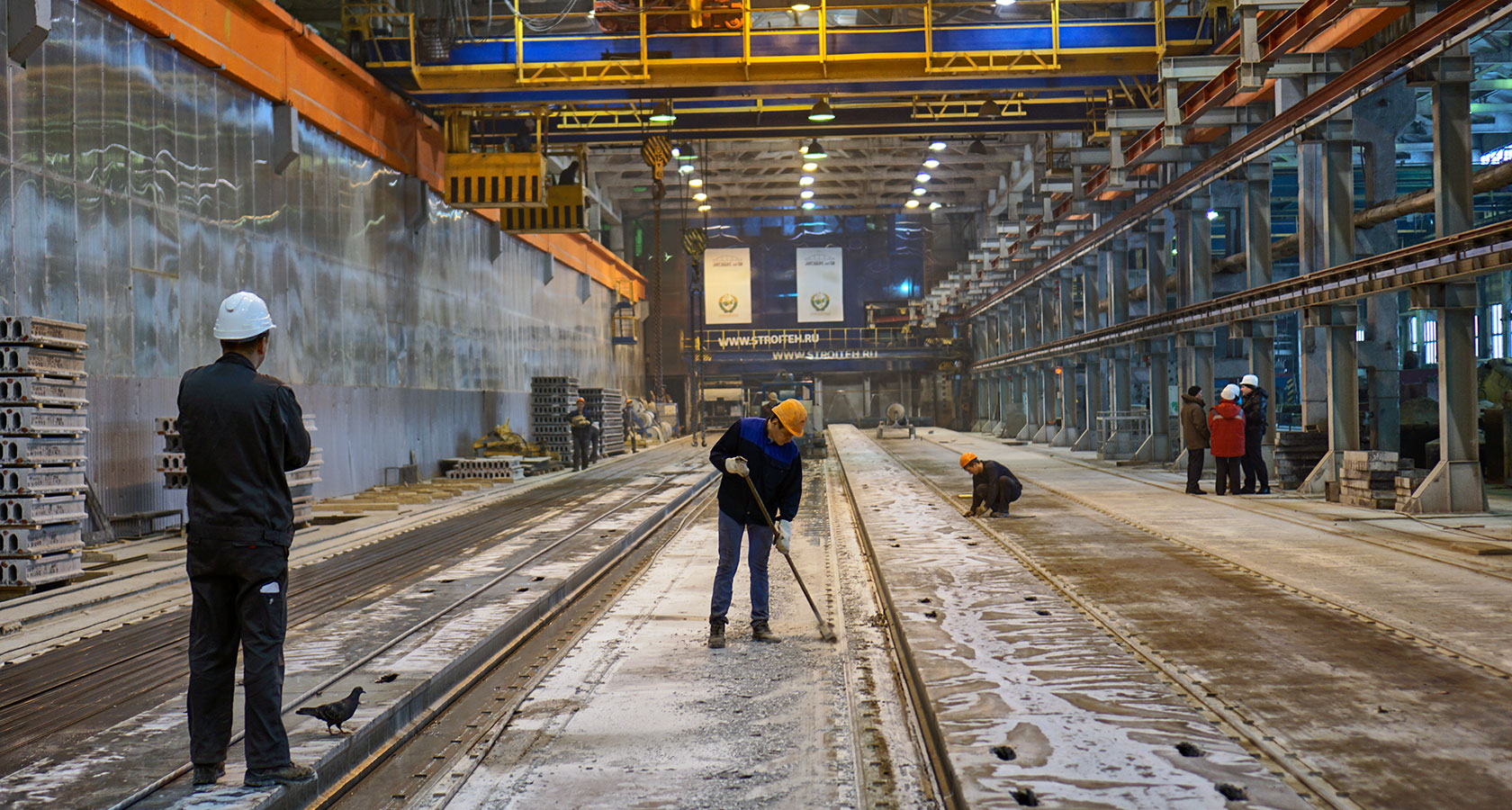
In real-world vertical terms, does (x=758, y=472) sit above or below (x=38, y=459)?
below

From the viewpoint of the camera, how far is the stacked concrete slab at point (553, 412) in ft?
89.8

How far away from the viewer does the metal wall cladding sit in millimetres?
11273

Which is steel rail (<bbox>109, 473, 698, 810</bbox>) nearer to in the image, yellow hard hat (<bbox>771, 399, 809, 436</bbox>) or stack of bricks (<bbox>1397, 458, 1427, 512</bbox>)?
yellow hard hat (<bbox>771, 399, 809, 436</bbox>)

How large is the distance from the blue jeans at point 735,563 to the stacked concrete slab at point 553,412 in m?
20.3

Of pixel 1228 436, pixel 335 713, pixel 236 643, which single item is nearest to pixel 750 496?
pixel 335 713

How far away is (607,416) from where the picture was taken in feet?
104

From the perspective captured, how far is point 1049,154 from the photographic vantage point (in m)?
25.8

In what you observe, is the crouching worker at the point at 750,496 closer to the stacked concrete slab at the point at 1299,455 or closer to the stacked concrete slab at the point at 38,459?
the stacked concrete slab at the point at 38,459

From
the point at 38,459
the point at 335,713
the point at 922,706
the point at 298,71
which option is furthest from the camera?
the point at 298,71

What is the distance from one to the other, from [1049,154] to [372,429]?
15.3 m

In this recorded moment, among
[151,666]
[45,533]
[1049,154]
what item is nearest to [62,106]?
[45,533]

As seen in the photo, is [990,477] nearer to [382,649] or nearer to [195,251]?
[382,649]

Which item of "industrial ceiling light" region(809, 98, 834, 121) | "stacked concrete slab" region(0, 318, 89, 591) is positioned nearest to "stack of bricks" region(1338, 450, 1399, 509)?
"industrial ceiling light" region(809, 98, 834, 121)

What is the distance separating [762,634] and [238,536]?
388cm
